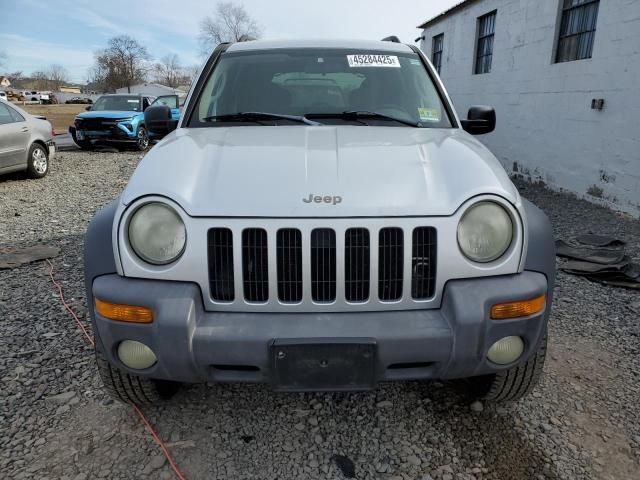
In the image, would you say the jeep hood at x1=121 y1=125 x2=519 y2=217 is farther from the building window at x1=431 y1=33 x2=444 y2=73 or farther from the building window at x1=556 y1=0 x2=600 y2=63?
the building window at x1=431 y1=33 x2=444 y2=73

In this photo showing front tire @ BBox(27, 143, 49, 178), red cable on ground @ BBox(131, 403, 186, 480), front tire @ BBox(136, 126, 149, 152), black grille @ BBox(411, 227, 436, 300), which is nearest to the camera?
black grille @ BBox(411, 227, 436, 300)

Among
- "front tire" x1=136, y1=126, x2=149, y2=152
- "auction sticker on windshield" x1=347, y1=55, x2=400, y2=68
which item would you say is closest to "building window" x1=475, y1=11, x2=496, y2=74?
"auction sticker on windshield" x1=347, y1=55, x2=400, y2=68

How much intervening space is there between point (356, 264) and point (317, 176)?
40 centimetres

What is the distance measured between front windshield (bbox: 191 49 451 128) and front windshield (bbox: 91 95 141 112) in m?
12.8

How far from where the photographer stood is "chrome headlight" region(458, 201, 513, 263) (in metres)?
1.95

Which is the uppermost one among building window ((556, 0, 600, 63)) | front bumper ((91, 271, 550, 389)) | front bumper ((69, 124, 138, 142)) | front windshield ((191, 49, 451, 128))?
building window ((556, 0, 600, 63))

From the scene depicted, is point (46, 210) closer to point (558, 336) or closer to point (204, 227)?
point (204, 227)

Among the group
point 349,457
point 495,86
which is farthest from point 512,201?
point 495,86

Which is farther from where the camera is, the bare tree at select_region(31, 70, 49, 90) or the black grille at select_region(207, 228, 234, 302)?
the bare tree at select_region(31, 70, 49, 90)

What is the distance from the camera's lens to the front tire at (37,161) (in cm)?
914

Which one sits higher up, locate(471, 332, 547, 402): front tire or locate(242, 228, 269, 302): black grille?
A: locate(242, 228, 269, 302): black grille

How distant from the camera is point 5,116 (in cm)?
852

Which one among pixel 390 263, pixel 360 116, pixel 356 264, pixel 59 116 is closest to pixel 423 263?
pixel 390 263

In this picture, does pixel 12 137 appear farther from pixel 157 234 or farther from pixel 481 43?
pixel 481 43
